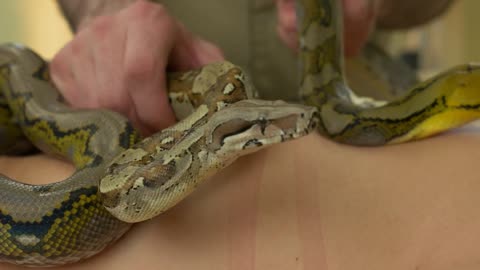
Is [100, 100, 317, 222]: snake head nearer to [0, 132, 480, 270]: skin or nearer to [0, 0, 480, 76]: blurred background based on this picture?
[0, 132, 480, 270]: skin

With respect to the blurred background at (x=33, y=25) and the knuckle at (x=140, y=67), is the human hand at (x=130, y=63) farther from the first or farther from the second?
the blurred background at (x=33, y=25)

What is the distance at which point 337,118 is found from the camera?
3.74 ft

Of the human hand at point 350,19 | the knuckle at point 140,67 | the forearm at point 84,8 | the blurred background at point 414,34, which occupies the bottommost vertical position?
the blurred background at point 414,34

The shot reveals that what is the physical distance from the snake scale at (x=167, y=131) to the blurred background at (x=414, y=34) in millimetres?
1241

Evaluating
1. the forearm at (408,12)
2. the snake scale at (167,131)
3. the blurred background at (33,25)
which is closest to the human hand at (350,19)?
the snake scale at (167,131)

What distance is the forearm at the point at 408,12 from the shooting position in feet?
6.41

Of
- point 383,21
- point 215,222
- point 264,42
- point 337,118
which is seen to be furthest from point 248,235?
point 383,21

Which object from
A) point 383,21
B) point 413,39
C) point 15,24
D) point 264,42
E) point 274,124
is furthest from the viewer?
point 413,39

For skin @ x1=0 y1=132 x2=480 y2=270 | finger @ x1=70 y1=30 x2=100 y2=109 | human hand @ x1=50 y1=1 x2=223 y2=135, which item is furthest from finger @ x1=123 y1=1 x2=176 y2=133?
skin @ x1=0 y1=132 x2=480 y2=270

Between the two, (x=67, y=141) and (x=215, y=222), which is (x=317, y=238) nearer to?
(x=215, y=222)

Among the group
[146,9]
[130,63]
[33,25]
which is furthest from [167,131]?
[33,25]

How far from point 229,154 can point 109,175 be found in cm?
20

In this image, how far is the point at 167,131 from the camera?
946mm

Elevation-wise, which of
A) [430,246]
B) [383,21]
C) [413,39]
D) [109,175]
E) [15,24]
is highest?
[109,175]
